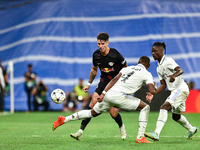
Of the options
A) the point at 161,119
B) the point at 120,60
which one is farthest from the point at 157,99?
the point at 161,119

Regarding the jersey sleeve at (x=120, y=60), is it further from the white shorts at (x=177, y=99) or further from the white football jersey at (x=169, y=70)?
the white shorts at (x=177, y=99)

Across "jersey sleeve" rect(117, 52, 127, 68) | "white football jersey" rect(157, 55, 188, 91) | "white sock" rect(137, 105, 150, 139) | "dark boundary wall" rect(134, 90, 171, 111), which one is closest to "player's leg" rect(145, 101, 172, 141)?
"white sock" rect(137, 105, 150, 139)

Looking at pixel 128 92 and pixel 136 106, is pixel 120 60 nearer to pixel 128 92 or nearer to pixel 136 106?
pixel 128 92

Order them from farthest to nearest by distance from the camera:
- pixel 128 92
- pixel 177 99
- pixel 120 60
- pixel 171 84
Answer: pixel 120 60 < pixel 171 84 < pixel 177 99 < pixel 128 92

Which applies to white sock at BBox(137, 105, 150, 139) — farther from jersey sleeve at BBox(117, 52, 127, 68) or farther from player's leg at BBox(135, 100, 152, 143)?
jersey sleeve at BBox(117, 52, 127, 68)

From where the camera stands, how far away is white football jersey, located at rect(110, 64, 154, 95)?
20.5 ft

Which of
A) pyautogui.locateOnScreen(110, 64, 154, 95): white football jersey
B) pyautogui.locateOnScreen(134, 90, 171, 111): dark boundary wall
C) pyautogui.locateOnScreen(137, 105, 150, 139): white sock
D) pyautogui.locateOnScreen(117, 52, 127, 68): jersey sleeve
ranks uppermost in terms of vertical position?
pyautogui.locateOnScreen(117, 52, 127, 68): jersey sleeve

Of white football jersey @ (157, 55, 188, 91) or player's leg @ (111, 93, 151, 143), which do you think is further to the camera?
white football jersey @ (157, 55, 188, 91)

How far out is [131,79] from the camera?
6277 mm

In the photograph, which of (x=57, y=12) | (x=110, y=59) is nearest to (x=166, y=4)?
(x=57, y=12)

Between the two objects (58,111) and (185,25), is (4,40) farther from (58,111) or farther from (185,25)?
(185,25)

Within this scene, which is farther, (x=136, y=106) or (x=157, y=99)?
(x=157, y=99)

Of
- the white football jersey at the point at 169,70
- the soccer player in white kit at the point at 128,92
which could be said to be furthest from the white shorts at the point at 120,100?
the white football jersey at the point at 169,70

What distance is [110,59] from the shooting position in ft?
23.0
